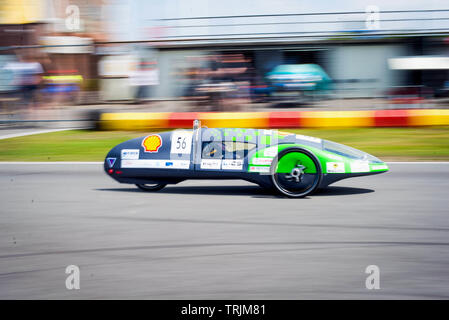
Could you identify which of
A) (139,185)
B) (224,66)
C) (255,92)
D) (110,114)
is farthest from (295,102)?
(139,185)

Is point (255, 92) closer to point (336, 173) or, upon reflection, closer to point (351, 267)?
point (336, 173)

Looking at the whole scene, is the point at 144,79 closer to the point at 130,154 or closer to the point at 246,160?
the point at 130,154

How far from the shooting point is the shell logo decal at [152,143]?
6684mm

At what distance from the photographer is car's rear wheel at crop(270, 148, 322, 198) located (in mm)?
6215

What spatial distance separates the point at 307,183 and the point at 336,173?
0.35 meters

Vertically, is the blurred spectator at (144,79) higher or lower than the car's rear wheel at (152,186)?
higher

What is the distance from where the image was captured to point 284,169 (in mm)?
6297

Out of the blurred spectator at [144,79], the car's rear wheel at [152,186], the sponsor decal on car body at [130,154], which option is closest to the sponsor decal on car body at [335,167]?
the car's rear wheel at [152,186]

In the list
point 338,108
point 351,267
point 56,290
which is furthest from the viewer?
point 338,108

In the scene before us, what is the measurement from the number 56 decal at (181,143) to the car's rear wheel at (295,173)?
1.05 metres

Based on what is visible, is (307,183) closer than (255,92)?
Yes

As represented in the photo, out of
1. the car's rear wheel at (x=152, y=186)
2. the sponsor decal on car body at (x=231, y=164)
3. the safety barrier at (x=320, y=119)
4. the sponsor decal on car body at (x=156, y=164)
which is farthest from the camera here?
the safety barrier at (x=320, y=119)

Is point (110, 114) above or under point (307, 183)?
above

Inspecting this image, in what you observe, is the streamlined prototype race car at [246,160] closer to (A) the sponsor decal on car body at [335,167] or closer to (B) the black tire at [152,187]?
(A) the sponsor decal on car body at [335,167]
